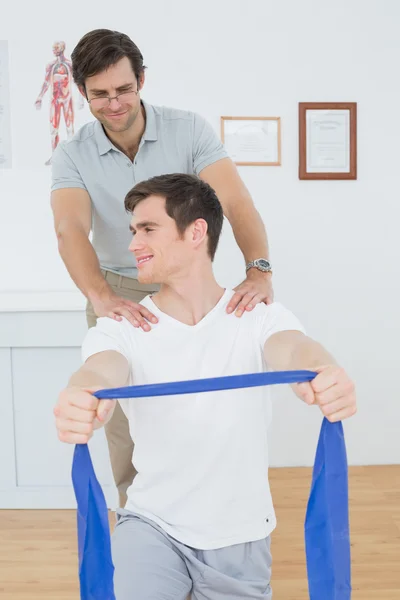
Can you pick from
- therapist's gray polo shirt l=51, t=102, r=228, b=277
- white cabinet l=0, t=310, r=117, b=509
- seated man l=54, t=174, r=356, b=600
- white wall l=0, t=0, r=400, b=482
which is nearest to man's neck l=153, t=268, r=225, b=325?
seated man l=54, t=174, r=356, b=600

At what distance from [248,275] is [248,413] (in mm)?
429

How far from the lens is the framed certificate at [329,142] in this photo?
3.27m

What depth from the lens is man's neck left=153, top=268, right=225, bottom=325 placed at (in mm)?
1553

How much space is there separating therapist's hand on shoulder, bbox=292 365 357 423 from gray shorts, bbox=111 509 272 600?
1.33 ft

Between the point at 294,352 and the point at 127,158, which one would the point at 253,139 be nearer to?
the point at 127,158

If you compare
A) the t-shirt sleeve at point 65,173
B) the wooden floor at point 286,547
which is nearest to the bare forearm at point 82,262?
the t-shirt sleeve at point 65,173

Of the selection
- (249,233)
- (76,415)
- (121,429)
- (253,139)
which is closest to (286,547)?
(121,429)

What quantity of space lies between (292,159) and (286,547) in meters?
1.76

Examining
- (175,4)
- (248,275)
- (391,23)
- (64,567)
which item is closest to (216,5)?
(175,4)

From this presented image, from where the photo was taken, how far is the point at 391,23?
3254mm

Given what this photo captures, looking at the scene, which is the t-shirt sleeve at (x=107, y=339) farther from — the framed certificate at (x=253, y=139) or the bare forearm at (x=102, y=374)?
the framed certificate at (x=253, y=139)

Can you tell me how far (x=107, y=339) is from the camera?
148cm

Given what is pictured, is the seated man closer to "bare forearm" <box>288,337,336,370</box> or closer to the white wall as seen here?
"bare forearm" <box>288,337,336,370</box>

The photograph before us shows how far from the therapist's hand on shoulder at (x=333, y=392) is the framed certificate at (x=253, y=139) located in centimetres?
223
